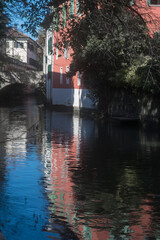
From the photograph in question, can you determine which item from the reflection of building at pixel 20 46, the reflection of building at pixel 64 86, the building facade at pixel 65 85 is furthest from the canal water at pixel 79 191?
the reflection of building at pixel 64 86

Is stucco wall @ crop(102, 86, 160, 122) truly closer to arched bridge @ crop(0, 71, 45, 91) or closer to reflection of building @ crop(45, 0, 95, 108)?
reflection of building @ crop(45, 0, 95, 108)

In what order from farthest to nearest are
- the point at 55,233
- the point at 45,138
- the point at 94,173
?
the point at 45,138, the point at 94,173, the point at 55,233

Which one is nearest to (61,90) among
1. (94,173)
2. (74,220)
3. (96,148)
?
(96,148)

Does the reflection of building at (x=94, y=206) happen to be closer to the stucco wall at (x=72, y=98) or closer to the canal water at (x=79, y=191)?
the canal water at (x=79, y=191)

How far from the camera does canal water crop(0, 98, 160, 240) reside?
5562 mm

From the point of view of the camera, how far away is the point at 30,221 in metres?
5.80

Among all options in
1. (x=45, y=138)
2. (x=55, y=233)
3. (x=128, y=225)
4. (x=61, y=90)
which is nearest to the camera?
(x=55, y=233)

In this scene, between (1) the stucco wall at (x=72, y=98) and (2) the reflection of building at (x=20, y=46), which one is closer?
(2) the reflection of building at (x=20, y=46)

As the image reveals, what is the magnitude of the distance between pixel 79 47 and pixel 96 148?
312 centimetres

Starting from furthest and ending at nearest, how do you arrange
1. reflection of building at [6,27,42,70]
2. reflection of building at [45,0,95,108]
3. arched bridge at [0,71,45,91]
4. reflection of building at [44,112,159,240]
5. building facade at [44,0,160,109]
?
arched bridge at [0,71,45,91]
reflection of building at [45,0,95,108]
building facade at [44,0,160,109]
reflection of building at [6,27,42,70]
reflection of building at [44,112,159,240]

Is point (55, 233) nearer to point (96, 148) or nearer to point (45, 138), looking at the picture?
point (96, 148)

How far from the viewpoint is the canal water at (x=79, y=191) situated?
5562mm

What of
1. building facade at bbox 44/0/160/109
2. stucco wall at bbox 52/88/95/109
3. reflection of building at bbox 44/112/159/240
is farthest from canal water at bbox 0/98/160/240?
building facade at bbox 44/0/160/109

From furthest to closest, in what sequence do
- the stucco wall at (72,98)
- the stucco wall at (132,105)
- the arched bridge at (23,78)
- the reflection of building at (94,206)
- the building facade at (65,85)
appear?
the arched bridge at (23,78) → the building facade at (65,85) → the stucco wall at (72,98) → the stucco wall at (132,105) → the reflection of building at (94,206)
